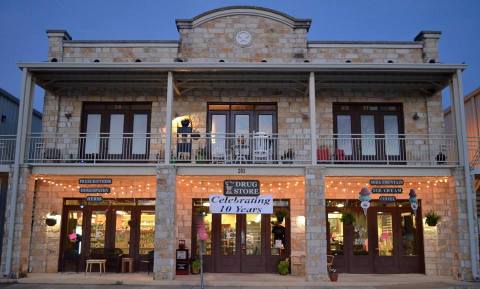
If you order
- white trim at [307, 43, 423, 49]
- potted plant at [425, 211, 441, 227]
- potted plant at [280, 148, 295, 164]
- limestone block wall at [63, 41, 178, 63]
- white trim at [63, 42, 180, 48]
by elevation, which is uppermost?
white trim at [307, 43, 423, 49]

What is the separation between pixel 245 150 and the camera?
14.3 m

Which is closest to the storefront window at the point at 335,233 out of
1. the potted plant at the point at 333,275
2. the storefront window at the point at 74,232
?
the potted plant at the point at 333,275

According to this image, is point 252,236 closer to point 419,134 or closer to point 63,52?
point 419,134

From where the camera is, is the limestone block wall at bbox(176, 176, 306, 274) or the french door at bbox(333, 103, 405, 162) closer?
the limestone block wall at bbox(176, 176, 306, 274)

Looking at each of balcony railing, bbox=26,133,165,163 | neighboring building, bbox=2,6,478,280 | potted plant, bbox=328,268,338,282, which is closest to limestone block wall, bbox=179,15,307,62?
neighboring building, bbox=2,6,478,280

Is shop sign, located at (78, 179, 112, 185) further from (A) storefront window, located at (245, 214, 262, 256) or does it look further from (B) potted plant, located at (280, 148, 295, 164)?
(B) potted plant, located at (280, 148, 295, 164)

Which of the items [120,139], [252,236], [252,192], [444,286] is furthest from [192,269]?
[444,286]

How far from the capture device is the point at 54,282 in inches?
482

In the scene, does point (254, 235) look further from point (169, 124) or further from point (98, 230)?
point (98, 230)

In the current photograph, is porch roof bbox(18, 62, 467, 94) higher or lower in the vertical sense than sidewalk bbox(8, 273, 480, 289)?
higher

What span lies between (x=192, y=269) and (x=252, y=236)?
2.19m

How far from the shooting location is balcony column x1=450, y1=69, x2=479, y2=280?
12453 millimetres

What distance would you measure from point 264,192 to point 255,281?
3.23 meters

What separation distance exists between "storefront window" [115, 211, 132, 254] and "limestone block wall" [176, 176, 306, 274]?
1.70 m
